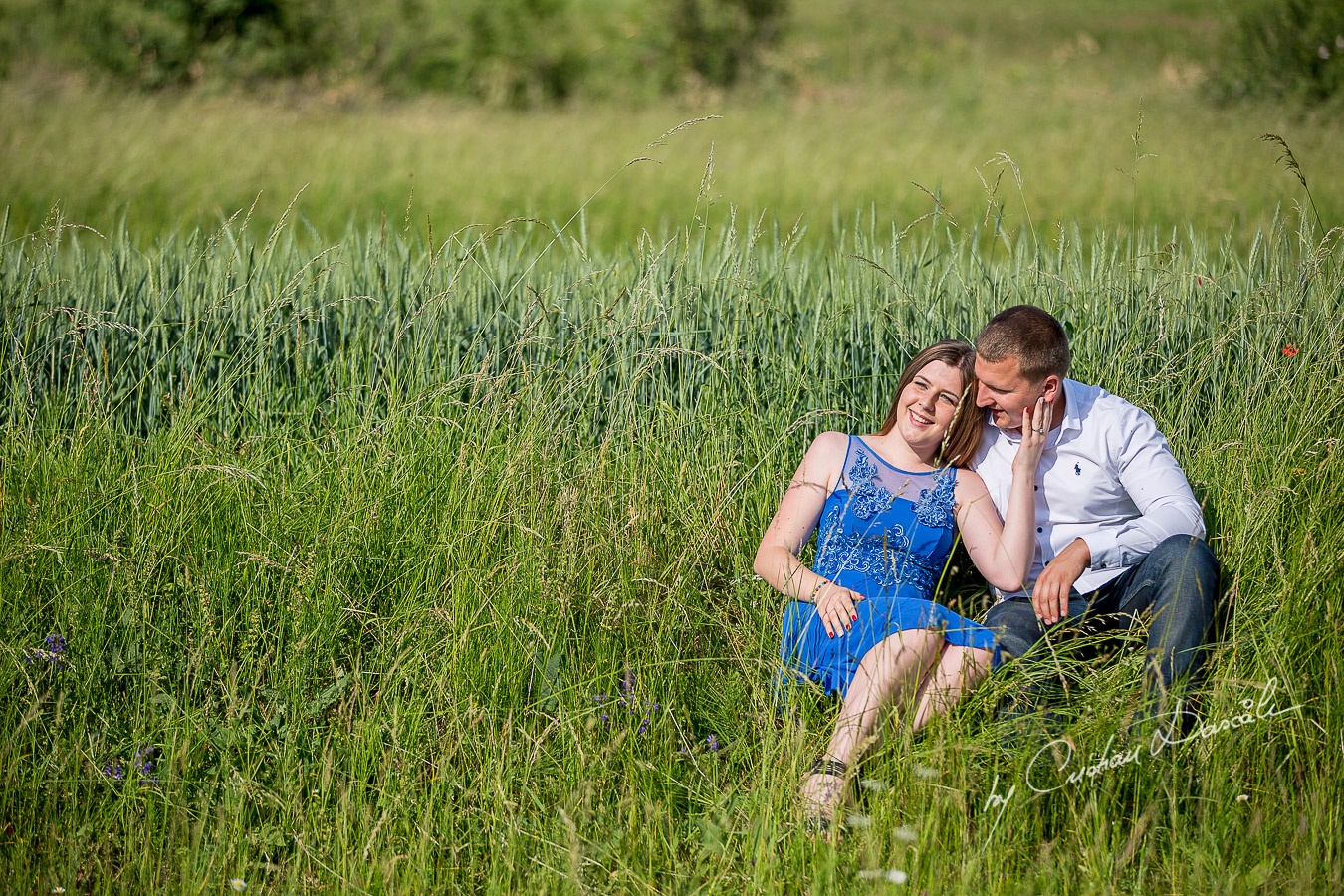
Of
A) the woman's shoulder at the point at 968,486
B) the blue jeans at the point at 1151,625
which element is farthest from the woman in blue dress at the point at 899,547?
the blue jeans at the point at 1151,625

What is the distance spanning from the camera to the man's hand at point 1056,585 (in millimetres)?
2250

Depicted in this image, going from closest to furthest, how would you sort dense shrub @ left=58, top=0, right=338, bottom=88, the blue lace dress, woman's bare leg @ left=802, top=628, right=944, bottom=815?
woman's bare leg @ left=802, top=628, right=944, bottom=815, the blue lace dress, dense shrub @ left=58, top=0, right=338, bottom=88

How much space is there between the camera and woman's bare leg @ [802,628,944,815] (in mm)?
1979

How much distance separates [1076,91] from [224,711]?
16167 mm

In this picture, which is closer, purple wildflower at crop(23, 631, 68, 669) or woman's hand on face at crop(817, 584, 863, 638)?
purple wildflower at crop(23, 631, 68, 669)

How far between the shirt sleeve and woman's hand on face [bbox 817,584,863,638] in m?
0.69

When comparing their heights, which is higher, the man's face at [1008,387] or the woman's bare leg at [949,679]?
the man's face at [1008,387]

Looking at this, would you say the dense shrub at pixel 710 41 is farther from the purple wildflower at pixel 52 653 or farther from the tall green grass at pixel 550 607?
the purple wildflower at pixel 52 653

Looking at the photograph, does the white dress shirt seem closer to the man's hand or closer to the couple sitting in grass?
the couple sitting in grass

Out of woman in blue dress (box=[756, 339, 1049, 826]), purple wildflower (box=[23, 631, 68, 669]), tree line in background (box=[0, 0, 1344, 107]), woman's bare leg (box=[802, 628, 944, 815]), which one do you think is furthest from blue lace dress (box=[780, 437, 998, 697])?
tree line in background (box=[0, 0, 1344, 107])

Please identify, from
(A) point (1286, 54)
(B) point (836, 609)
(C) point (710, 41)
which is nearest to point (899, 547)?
(B) point (836, 609)

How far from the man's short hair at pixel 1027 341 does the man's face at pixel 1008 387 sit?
13 mm

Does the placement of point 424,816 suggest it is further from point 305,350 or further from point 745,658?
point 305,350

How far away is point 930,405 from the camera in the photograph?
2455 millimetres
